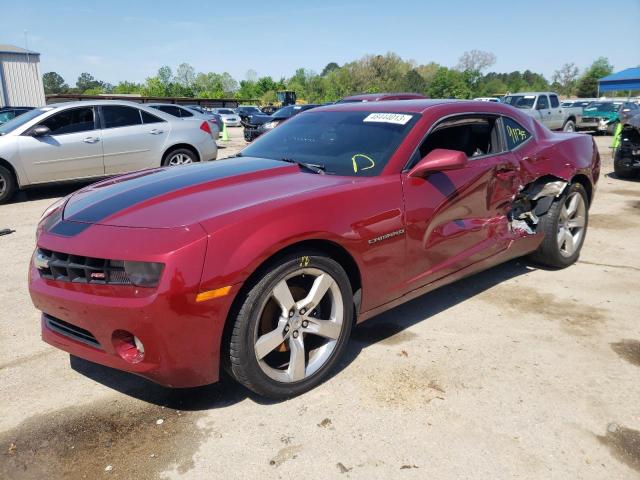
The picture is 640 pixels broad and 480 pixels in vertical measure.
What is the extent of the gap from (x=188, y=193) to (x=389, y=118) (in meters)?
1.50

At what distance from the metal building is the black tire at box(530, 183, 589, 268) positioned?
104 ft

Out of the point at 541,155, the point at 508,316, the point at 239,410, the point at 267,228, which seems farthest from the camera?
the point at 541,155

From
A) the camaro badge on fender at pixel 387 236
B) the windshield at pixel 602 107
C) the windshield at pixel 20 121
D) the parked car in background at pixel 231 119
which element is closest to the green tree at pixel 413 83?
the parked car in background at pixel 231 119

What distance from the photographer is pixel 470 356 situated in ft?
10.3

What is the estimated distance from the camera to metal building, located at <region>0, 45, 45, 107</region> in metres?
28.5

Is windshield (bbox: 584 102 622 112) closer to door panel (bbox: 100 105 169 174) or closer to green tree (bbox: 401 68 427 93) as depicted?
door panel (bbox: 100 105 169 174)

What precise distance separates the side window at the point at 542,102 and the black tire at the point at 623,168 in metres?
8.49

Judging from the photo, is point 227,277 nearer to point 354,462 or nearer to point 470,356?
point 354,462

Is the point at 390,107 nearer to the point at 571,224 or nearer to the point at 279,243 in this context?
the point at 279,243

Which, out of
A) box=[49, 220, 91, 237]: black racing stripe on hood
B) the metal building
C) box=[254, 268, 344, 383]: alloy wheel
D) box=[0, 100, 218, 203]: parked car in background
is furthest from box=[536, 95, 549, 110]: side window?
the metal building

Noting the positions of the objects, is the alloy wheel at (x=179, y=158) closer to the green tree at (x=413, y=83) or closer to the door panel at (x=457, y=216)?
the door panel at (x=457, y=216)

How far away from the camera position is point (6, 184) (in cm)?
798

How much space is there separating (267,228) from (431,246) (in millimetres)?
1251

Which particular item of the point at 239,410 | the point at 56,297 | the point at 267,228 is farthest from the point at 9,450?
the point at 267,228
